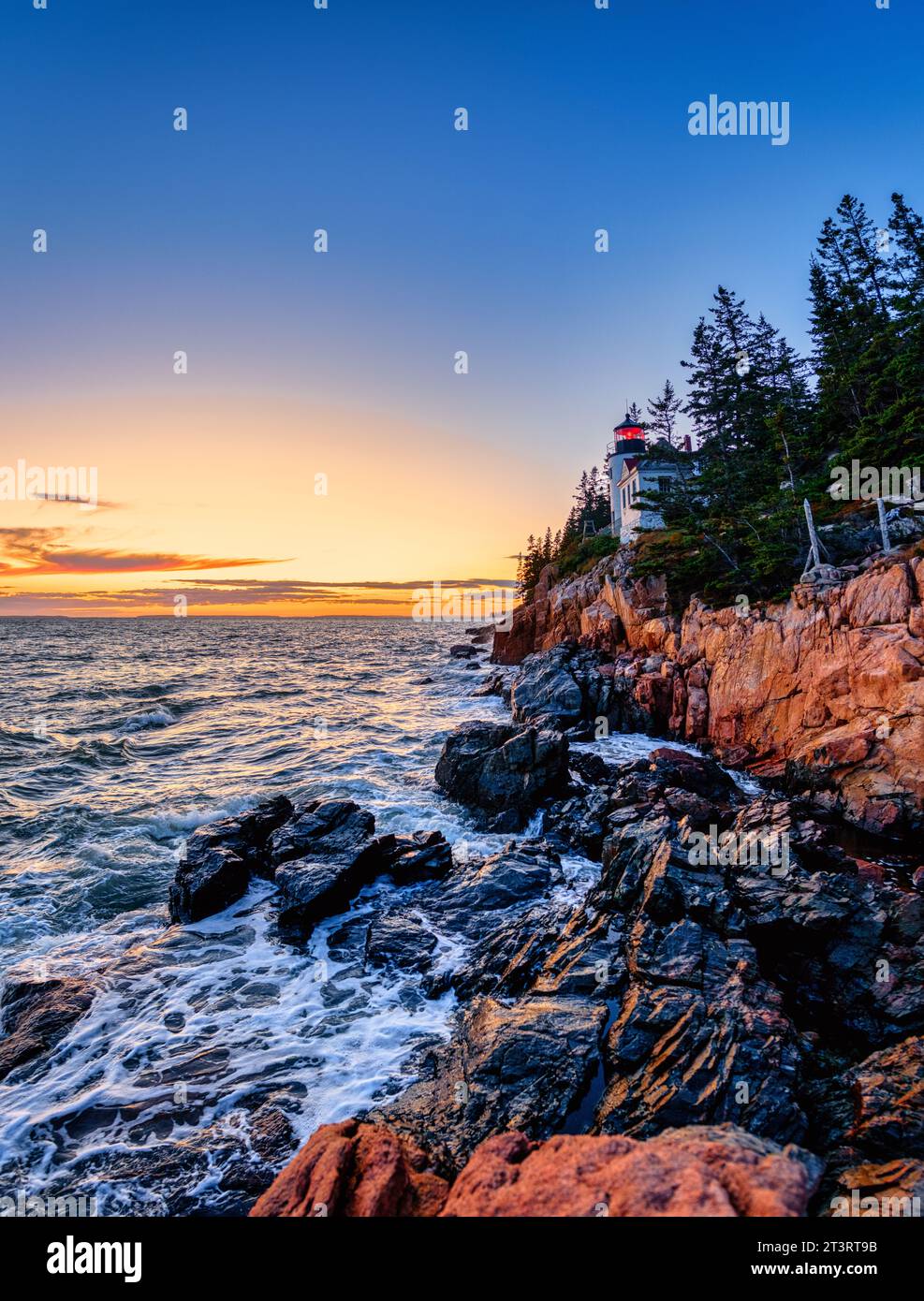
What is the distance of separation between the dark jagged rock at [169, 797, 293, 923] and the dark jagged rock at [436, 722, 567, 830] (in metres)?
6.51

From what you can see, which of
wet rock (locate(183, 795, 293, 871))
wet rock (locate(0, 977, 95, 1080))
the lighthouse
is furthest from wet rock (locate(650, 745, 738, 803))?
the lighthouse

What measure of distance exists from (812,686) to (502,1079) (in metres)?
17.9

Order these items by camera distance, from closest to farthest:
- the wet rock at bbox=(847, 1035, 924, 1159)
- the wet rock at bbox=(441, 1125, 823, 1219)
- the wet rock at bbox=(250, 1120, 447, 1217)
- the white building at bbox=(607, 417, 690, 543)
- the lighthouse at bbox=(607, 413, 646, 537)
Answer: the wet rock at bbox=(441, 1125, 823, 1219) < the wet rock at bbox=(250, 1120, 447, 1217) < the wet rock at bbox=(847, 1035, 924, 1159) < the white building at bbox=(607, 417, 690, 543) < the lighthouse at bbox=(607, 413, 646, 537)

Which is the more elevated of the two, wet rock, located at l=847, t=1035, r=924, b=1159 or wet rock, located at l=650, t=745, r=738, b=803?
wet rock, located at l=650, t=745, r=738, b=803

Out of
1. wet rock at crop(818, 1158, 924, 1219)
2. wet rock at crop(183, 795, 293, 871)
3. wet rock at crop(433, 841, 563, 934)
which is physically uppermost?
wet rock at crop(818, 1158, 924, 1219)

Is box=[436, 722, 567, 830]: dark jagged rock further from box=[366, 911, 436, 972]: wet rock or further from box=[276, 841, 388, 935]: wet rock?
box=[366, 911, 436, 972]: wet rock

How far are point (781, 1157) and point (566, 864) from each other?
413 inches

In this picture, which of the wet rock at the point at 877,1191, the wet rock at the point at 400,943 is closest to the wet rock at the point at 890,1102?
the wet rock at the point at 877,1191

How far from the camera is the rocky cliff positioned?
15922 mm

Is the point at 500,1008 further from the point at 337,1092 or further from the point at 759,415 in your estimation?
the point at 759,415

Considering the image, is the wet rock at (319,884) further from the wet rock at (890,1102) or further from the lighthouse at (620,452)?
the lighthouse at (620,452)

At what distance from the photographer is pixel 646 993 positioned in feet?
27.1
